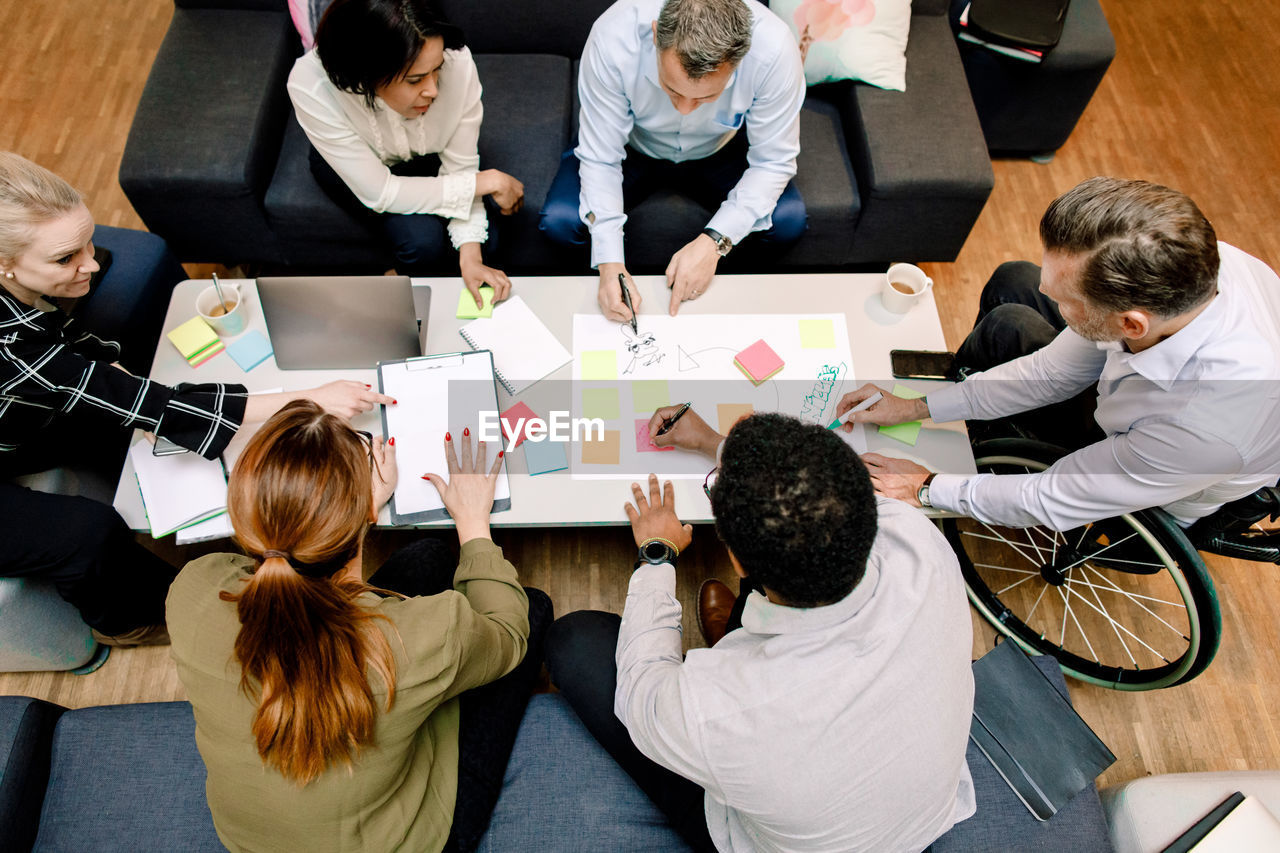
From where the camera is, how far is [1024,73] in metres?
2.61

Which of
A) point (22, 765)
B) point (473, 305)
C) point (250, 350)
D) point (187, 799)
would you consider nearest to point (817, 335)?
point (473, 305)

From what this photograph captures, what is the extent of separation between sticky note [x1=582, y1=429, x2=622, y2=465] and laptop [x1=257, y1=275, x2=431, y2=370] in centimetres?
44

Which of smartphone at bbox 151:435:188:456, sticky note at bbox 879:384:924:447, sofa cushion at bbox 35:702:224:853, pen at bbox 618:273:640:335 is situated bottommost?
sofa cushion at bbox 35:702:224:853

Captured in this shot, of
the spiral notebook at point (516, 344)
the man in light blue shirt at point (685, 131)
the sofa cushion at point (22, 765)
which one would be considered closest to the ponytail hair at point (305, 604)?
the spiral notebook at point (516, 344)

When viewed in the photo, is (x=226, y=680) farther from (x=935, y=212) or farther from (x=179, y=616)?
(x=935, y=212)

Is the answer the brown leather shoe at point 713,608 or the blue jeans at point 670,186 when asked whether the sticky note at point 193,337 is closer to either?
the blue jeans at point 670,186

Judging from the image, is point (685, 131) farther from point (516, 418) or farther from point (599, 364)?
point (516, 418)

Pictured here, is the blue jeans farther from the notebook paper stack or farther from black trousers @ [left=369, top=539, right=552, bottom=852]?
the notebook paper stack

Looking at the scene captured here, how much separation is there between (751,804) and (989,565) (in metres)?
1.38

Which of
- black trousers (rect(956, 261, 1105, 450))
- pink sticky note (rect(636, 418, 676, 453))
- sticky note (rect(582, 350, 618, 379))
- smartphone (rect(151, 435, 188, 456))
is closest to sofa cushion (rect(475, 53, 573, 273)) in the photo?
sticky note (rect(582, 350, 618, 379))

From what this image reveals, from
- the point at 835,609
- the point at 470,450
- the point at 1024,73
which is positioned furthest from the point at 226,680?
the point at 1024,73

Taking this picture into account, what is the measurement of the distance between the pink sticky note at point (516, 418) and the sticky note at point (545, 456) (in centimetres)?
3

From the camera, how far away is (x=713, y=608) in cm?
191

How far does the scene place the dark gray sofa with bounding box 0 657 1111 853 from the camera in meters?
1.38
